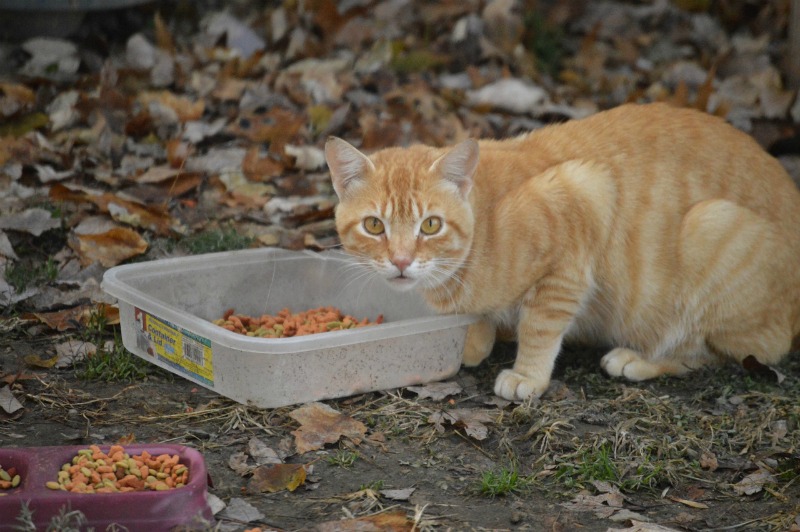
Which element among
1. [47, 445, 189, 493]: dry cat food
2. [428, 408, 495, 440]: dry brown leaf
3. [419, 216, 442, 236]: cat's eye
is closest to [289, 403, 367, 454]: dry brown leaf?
[428, 408, 495, 440]: dry brown leaf

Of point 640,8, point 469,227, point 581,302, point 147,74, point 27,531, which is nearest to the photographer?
point 27,531

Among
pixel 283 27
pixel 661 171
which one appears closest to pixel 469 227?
pixel 661 171

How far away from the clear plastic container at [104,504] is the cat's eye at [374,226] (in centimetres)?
131

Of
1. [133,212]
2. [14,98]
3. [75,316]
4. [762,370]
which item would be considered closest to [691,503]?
[762,370]

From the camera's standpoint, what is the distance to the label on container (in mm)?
3771

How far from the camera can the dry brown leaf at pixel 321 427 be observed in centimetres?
352

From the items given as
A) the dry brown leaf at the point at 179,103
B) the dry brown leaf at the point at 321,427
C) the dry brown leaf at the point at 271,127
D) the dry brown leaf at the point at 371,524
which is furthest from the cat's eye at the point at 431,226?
the dry brown leaf at the point at 179,103

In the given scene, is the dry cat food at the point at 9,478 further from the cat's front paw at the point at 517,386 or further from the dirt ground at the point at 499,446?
the cat's front paw at the point at 517,386

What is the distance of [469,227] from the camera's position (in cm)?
394

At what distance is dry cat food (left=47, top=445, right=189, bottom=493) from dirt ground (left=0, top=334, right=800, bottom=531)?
7.9 inches

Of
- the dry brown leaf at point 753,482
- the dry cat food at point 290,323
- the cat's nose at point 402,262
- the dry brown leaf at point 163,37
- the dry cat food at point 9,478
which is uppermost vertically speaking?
the dry brown leaf at point 163,37

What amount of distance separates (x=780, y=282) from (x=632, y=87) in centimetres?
310

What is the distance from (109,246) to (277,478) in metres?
1.93

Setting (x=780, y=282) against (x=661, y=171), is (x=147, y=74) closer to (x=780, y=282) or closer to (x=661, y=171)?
(x=661, y=171)
